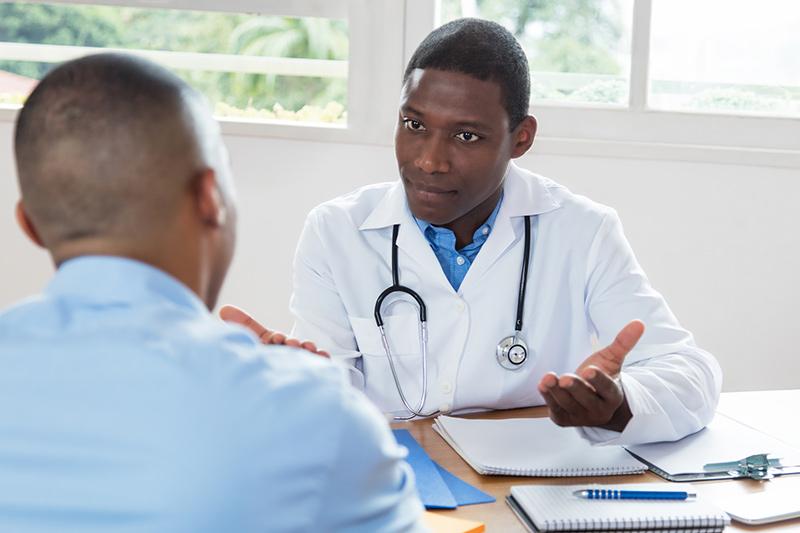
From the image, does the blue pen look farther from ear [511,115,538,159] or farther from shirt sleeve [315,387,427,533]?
ear [511,115,538,159]

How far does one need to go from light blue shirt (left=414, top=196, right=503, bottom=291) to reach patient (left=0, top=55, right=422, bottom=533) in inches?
40.4

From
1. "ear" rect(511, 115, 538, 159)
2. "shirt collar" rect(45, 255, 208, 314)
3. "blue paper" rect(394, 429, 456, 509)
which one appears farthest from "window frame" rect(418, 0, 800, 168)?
"shirt collar" rect(45, 255, 208, 314)

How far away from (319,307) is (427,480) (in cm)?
62

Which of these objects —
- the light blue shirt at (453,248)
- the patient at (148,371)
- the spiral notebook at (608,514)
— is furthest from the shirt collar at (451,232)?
the patient at (148,371)

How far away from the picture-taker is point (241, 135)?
327 centimetres

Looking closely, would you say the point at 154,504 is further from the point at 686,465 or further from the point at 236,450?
the point at 686,465

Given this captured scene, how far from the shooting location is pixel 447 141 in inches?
73.1

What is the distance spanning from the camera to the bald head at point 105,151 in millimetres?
828

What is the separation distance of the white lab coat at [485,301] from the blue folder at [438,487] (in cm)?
37

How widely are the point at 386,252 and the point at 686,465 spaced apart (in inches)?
28.1

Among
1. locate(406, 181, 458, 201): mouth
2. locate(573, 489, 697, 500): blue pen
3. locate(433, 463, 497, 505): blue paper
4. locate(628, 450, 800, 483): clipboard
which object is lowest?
locate(628, 450, 800, 483): clipboard

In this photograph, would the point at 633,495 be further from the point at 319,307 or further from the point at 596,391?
the point at 319,307

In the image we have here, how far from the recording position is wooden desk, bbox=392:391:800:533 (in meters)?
1.27

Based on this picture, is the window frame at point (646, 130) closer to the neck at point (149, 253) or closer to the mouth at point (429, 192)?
the mouth at point (429, 192)
